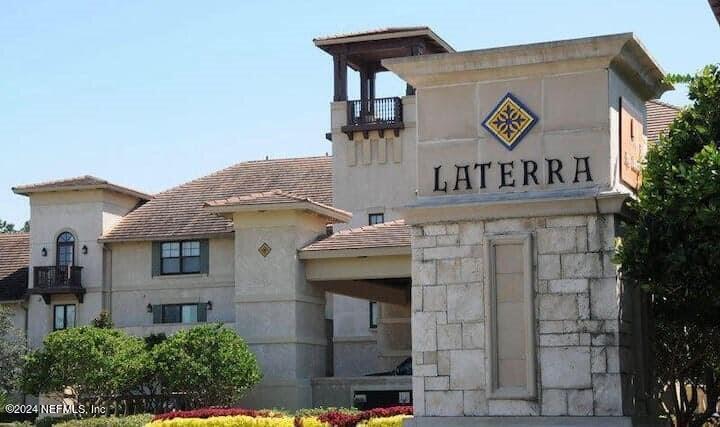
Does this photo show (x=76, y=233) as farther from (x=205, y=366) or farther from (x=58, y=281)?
(x=205, y=366)

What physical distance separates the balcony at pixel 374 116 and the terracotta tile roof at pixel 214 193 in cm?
311

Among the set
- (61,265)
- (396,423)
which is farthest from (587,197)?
(61,265)

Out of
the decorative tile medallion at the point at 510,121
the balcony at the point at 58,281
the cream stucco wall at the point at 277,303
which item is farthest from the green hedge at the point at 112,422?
the decorative tile medallion at the point at 510,121

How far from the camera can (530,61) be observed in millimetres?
20766

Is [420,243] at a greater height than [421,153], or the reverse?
[421,153]

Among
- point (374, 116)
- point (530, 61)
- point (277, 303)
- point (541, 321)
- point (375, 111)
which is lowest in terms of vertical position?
point (541, 321)

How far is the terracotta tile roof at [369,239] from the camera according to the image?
1672 inches

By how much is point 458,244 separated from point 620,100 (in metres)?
3.45

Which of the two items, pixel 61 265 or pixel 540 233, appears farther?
pixel 61 265

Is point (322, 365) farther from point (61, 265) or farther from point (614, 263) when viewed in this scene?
point (614, 263)

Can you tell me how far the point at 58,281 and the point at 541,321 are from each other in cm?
3436

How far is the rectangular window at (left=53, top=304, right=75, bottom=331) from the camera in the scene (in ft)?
171

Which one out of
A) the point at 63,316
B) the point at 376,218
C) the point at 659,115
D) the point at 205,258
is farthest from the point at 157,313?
the point at 659,115

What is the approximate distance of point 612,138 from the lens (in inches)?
814
